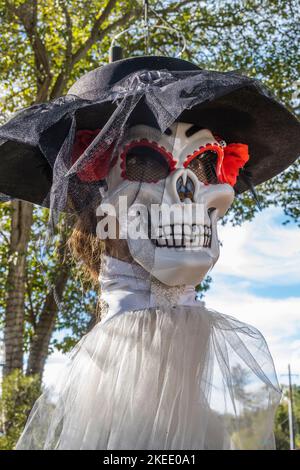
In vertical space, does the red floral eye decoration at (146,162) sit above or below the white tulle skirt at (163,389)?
above

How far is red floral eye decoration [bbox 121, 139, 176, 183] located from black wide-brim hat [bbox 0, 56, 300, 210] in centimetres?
8

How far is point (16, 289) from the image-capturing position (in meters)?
6.55

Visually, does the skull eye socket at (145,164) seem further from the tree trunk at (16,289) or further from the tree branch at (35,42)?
the tree branch at (35,42)

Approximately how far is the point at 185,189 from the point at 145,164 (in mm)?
160

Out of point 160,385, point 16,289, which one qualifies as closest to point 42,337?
point 16,289

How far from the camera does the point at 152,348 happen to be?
200cm

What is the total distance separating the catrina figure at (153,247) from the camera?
1.90m

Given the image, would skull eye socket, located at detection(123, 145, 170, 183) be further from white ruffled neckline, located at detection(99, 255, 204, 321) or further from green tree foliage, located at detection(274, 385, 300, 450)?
green tree foliage, located at detection(274, 385, 300, 450)

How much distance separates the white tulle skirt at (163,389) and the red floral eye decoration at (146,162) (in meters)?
0.45

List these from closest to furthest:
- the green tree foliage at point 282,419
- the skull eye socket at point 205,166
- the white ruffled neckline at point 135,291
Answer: the white ruffled neckline at point 135,291, the skull eye socket at point 205,166, the green tree foliage at point 282,419

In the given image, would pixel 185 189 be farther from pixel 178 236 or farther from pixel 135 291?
pixel 135 291

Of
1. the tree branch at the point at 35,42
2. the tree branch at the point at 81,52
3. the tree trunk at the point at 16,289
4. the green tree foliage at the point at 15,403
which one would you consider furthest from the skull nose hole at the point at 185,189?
the tree branch at the point at 81,52

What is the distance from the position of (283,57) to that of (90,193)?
5.03 m

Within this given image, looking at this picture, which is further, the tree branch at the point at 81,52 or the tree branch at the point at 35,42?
the tree branch at the point at 81,52
